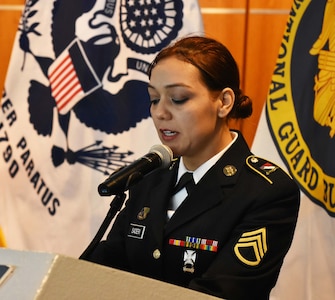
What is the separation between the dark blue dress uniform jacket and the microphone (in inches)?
A: 8.8

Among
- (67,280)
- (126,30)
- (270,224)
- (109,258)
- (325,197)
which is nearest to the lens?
(67,280)

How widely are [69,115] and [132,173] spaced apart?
1.45 m

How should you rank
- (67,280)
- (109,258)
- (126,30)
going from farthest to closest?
(126,30)
(109,258)
(67,280)

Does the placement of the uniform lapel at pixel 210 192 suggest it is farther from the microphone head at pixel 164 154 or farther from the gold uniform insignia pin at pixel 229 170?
the microphone head at pixel 164 154

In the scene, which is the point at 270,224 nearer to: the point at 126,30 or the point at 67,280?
the point at 67,280

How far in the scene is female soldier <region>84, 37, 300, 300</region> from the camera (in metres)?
1.15

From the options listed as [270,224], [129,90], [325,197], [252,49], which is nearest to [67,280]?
[270,224]

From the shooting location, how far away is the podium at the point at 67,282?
65 centimetres

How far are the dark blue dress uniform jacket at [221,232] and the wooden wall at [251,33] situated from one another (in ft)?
3.71

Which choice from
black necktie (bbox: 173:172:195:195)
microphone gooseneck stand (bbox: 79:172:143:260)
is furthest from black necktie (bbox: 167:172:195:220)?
microphone gooseneck stand (bbox: 79:172:143:260)

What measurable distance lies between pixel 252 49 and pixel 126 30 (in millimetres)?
545

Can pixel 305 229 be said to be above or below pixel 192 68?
below

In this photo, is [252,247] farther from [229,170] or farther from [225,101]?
[225,101]

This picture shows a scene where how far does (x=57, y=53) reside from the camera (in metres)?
2.35
